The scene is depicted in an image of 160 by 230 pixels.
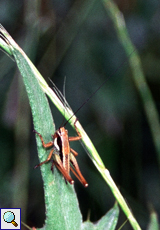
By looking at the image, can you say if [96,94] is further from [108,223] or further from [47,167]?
[47,167]

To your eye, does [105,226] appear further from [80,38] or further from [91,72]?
[80,38]

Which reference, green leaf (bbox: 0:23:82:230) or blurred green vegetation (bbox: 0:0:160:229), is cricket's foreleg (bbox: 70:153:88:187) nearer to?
green leaf (bbox: 0:23:82:230)

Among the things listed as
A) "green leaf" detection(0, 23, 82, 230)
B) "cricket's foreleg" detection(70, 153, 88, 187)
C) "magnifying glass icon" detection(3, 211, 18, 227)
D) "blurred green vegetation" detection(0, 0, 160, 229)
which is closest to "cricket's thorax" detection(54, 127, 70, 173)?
"cricket's foreleg" detection(70, 153, 88, 187)

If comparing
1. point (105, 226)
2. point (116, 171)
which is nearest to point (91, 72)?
point (116, 171)

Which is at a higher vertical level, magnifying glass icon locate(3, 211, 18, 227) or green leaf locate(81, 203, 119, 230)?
magnifying glass icon locate(3, 211, 18, 227)

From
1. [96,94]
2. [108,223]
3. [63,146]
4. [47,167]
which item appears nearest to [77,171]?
[63,146]

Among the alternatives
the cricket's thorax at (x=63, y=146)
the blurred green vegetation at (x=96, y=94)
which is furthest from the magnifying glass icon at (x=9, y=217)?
the blurred green vegetation at (x=96, y=94)
